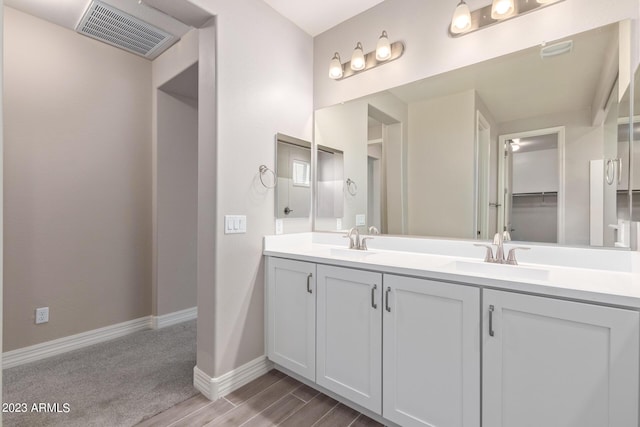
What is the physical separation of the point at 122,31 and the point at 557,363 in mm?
3461

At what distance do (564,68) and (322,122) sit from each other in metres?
1.58

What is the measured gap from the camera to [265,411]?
1698mm

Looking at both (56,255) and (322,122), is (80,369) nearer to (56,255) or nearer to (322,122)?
(56,255)

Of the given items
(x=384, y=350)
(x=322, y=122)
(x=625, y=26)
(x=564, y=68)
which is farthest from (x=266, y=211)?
(x=625, y=26)

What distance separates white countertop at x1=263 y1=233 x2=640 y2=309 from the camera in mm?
1059

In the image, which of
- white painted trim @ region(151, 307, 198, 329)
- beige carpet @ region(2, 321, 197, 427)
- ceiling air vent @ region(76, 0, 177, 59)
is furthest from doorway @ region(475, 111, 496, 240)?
white painted trim @ region(151, 307, 198, 329)

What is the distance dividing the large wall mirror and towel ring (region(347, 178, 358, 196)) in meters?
0.04

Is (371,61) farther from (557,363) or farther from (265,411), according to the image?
(265,411)

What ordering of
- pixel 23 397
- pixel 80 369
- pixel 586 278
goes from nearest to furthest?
pixel 586 278 < pixel 23 397 < pixel 80 369

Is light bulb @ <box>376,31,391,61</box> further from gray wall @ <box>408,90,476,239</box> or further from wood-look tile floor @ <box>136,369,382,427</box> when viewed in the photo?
wood-look tile floor @ <box>136,369,382,427</box>

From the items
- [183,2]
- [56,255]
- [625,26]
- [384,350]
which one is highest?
[183,2]

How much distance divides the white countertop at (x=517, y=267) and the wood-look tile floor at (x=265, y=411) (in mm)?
849

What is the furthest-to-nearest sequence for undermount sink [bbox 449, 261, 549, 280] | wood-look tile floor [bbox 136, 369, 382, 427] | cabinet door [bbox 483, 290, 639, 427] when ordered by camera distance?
wood-look tile floor [bbox 136, 369, 382, 427] < undermount sink [bbox 449, 261, 549, 280] < cabinet door [bbox 483, 290, 639, 427]

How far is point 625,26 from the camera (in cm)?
134
